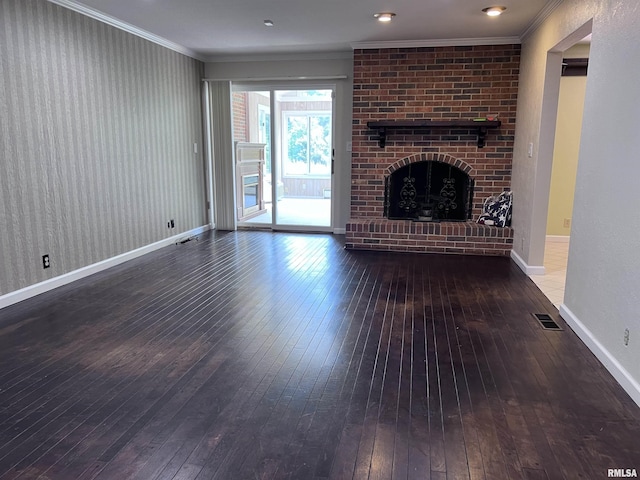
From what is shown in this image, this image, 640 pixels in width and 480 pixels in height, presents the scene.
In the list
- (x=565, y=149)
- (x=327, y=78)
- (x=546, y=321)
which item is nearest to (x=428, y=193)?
(x=565, y=149)

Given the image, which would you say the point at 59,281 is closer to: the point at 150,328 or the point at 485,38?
the point at 150,328

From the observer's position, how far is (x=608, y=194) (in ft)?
8.72

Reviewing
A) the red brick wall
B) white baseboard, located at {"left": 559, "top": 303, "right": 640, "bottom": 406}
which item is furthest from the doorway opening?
white baseboard, located at {"left": 559, "top": 303, "right": 640, "bottom": 406}

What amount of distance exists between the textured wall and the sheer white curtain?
2.31 ft

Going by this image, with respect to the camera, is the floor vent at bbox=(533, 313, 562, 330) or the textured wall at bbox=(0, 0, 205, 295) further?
the textured wall at bbox=(0, 0, 205, 295)

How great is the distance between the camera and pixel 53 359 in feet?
8.80

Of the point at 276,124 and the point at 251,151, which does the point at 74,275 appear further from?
the point at 251,151

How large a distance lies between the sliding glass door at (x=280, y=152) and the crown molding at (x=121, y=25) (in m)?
1.06

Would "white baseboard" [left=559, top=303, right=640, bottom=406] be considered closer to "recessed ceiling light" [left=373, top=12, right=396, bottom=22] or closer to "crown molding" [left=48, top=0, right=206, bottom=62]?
"recessed ceiling light" [left=373, top=12, right=396, bottom=22]

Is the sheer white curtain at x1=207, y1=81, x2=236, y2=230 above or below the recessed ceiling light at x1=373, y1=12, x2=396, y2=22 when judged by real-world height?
below

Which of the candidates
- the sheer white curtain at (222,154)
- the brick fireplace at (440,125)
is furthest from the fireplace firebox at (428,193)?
the sheer white curtain at (222,154)

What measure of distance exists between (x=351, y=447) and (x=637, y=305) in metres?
1.61

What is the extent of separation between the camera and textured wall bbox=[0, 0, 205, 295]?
358 centimetres

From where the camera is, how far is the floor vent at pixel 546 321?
126 inches
